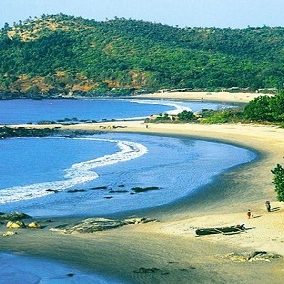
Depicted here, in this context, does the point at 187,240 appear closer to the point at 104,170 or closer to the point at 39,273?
the point at 39,273

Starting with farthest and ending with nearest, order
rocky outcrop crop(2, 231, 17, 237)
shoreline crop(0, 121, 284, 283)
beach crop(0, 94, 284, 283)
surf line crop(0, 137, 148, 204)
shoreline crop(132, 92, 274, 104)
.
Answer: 1. shoreline crop(132, 92, 274, 104)
2. surf line crop(0, 137, 148, 204)
3. rocky outcrop crop(2, 231, 17, 237)
4. shoreline crop(0, 121, 284, 283)
5. beach crop(0, 94, 284, 283)

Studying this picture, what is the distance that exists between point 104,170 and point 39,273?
30358 millimetres

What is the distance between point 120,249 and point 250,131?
5481 centimetres

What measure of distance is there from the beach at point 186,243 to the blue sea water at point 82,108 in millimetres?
80273

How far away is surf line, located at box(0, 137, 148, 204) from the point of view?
46.0 m

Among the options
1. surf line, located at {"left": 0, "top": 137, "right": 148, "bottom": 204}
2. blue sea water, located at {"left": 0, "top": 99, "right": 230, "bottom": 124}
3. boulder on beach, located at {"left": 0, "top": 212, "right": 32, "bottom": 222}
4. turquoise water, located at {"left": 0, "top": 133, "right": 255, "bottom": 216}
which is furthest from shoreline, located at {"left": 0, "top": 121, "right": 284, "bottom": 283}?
blue sea water, located at {"left": 0, "top": 99, "right": 230, "bottom": 124}

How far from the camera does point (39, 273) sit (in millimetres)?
26938

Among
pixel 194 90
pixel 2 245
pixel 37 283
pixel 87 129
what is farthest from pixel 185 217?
pixel 194 90

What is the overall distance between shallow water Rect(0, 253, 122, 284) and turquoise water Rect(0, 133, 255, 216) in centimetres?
1098

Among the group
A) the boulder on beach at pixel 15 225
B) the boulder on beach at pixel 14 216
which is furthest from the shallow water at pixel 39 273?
the boulder on beach at pixel 14 216

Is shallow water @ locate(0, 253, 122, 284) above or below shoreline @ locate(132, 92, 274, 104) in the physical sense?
below

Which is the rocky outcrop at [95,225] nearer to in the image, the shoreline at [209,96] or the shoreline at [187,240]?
the shoreline at [187,240]

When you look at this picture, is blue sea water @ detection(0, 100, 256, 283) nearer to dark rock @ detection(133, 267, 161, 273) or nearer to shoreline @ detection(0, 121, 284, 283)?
dark rock @ detection(133, 267, 161, 273)

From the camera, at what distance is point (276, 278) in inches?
977
